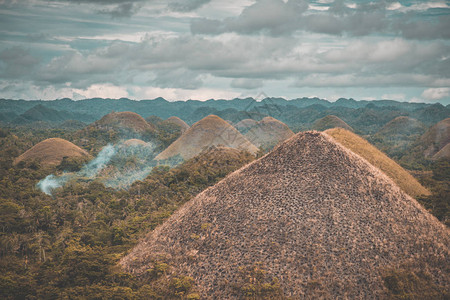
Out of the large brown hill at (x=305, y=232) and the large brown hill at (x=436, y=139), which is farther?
the large brown hill at (x=436, y=139)

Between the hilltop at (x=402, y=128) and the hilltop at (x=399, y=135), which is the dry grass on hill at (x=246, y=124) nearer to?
the hilltop at (x=399, y=135)

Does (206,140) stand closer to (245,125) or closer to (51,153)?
(51,153)

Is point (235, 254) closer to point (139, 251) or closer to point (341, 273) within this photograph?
point (341, 273)

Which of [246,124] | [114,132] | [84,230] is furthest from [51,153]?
[246,124]

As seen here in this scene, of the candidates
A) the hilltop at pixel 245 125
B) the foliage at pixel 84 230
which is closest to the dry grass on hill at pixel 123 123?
the hilltop at pixel 245 125

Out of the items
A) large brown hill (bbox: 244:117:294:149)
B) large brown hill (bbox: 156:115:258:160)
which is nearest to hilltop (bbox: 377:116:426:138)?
large brown hill (bbox: 244:117:294:149)

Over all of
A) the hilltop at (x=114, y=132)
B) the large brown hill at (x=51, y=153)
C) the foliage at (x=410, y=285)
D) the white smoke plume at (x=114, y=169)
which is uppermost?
the hilltop at (x=114, y=132)
